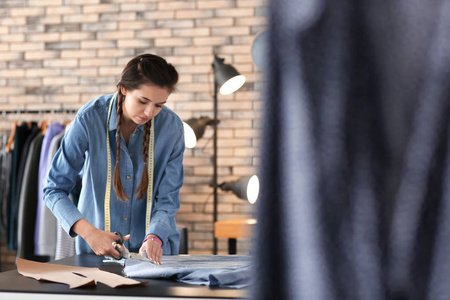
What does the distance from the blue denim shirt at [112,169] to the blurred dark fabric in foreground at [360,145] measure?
1554mm

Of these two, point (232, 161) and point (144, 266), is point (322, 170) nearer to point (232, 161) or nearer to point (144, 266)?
point (144, 266)

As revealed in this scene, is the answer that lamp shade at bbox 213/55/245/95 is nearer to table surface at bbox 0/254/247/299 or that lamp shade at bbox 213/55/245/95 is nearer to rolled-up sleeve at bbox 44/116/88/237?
rolled-up sleeve at bbox 44/116/88/237

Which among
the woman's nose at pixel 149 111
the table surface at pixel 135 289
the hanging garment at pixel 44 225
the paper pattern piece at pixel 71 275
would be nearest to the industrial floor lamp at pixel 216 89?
the hanging garment at pixel 44 225

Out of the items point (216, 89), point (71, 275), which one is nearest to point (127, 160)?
point (71, 275)

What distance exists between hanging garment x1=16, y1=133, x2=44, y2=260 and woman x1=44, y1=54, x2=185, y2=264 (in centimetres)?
207

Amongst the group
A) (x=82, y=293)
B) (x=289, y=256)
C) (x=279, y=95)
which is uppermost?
(x=279, y=95)

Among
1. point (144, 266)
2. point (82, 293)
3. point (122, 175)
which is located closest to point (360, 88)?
point (82, 293)

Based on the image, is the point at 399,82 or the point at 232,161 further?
the point at 232,161

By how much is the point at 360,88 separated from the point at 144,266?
1.27 metres

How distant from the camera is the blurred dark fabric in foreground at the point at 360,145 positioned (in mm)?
378

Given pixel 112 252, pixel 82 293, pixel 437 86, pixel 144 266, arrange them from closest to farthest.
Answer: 1. pixel 437 86
2. pixel 82 293
3. pixel 144 266
4. pixel 112 252

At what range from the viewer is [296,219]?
39 cm

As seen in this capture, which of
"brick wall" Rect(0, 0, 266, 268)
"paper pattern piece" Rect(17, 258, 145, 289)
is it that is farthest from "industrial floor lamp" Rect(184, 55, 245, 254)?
"paper pattern piece" Rect(17, 258, 145, 289)

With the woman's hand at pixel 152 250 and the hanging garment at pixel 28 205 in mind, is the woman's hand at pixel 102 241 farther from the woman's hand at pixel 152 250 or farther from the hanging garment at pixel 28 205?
the hanging garment at pixel 28 205
